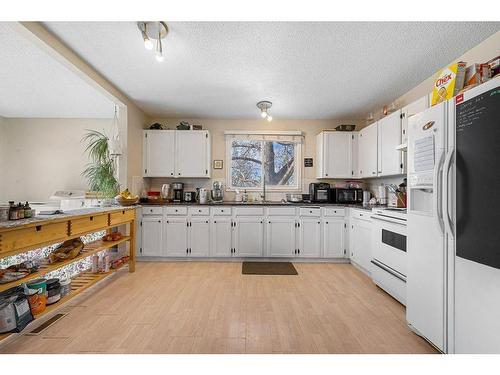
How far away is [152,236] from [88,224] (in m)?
1.61

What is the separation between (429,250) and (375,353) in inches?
31.7

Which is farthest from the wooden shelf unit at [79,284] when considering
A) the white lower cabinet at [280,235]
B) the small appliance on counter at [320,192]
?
the small appliance on counter at [320,192]

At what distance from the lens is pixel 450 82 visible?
1.85 m

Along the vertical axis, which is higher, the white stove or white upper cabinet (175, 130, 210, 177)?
white upper cabinet (175, 130, 210, 177)

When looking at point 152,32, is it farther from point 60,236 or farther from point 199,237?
point 199,237

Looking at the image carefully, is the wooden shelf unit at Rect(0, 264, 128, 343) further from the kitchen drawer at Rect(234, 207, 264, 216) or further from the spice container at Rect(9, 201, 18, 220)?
the kitchen drawer at Rect(234, 207, 264, 216)

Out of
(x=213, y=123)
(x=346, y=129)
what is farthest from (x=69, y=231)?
(x=346, y=129)

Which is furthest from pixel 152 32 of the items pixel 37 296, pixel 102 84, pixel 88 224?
pixel 37 296

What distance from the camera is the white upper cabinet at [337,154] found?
452 cm

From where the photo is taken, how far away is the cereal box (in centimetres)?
181

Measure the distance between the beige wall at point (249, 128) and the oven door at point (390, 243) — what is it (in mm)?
1980

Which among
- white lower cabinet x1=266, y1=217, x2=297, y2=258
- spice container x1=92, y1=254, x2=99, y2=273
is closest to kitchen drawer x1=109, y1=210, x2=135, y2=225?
spice container x1=92, y1=254, x2=99, y2=273

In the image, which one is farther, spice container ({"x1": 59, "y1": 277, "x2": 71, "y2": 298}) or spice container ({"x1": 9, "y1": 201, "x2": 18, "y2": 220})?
spice container ({"x1": 59, "y1": 277, "x2": 71, "y2": 298})

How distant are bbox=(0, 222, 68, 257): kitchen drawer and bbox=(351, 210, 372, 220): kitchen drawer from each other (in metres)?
3.36
